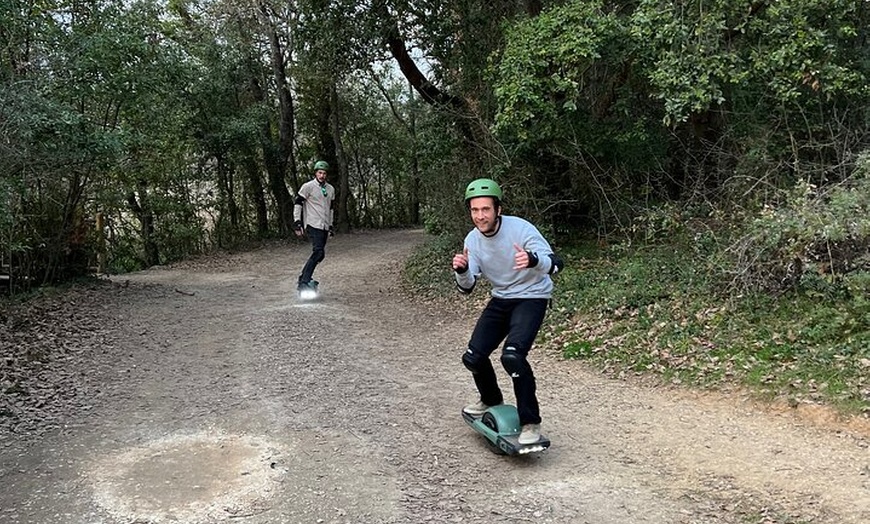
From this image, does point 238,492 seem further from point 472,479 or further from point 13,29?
point 13,29

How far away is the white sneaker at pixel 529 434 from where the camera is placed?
4.26 meters

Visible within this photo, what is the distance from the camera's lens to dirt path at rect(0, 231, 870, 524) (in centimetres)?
379

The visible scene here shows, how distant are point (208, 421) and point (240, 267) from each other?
34.5 ft

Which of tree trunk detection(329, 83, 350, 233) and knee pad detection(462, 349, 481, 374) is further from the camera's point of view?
tree trunk detection(329, 83, 350, 233)

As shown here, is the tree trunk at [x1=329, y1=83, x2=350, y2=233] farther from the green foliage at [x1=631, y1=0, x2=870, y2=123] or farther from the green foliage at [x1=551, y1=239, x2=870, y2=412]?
the green foliage at [x1=631, y1=0, x2=870, y2=123]

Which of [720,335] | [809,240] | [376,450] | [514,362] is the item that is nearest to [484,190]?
[514,362]

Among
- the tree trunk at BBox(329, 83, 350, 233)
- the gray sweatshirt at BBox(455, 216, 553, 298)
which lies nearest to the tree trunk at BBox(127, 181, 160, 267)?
the tree trunk at BBox(329, 83, 350, 233)

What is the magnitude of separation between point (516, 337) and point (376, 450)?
1.32 meters

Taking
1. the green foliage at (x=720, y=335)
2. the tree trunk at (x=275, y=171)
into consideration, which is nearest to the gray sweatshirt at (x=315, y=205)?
the green foliage at (x=720, y=335)

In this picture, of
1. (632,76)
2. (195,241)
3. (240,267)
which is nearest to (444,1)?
(632,76)

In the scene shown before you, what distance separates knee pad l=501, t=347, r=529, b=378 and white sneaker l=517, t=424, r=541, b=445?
1.14ft

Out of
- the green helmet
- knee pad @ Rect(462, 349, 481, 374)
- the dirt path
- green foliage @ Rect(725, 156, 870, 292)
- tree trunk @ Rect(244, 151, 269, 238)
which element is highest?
tree trunk @ Rect(244, 151, 269, 238)

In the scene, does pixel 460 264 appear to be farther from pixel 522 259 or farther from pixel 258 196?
pixel 258 196

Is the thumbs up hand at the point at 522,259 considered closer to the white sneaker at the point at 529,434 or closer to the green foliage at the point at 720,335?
the white sneaker at the point at 529,434
